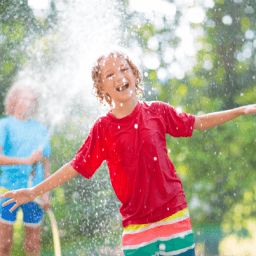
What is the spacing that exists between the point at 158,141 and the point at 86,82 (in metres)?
4.60

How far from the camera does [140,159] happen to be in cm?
170

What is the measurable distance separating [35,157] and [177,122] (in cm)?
135

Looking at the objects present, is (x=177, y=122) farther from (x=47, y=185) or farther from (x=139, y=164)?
(x=47, y=185)

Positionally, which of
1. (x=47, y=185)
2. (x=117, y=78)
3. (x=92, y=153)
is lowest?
(x=47, y=185)

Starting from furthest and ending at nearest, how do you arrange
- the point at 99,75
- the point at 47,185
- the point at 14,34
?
the point at 14,34
the point at 99,75
the point at 47,185

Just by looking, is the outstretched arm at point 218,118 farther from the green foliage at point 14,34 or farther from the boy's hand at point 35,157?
the green foliage at point 14,34

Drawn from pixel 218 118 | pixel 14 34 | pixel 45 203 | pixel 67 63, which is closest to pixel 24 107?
pixel 45 203

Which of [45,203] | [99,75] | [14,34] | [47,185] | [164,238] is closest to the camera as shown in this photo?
[164,238]

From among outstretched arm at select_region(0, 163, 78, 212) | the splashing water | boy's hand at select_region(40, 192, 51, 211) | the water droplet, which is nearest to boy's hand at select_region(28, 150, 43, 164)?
boy's hand at select_region(40, 192, 51, 211)

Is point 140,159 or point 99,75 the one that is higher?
point 99,75

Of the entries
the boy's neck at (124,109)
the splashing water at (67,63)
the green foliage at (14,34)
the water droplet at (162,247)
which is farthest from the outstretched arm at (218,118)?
the green foliage at (14,34)

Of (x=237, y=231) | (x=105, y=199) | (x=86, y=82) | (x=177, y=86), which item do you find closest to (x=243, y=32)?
(x=177, y=86)

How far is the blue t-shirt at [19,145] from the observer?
262cm

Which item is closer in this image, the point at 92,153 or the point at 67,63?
the point at 92,153
